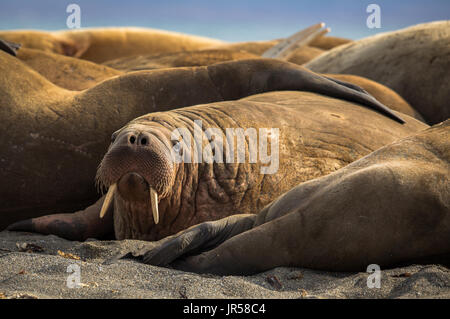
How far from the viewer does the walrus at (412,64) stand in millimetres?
6668

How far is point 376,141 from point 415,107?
84.5 inches

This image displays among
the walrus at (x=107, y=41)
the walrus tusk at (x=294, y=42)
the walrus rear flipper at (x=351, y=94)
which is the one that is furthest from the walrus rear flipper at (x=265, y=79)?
the walrus at (x=107, y=41)

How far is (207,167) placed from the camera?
164 inches

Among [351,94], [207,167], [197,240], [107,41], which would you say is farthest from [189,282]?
[107,41]

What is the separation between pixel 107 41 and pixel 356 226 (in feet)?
33.4

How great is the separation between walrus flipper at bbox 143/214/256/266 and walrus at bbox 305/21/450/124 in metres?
3.66

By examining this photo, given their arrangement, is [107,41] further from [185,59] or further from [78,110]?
[78,110]

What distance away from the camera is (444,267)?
2.86 metres

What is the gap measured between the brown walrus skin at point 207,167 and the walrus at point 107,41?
7077 mm

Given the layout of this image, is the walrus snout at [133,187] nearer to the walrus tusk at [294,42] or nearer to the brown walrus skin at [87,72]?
the brown walrus skin at [87,72]

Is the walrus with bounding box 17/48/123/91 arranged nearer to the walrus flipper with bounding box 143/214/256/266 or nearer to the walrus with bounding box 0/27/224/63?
the walrus flipper with bounding box 143/214/256/266

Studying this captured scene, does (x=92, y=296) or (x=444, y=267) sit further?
(x=444, y=267)
